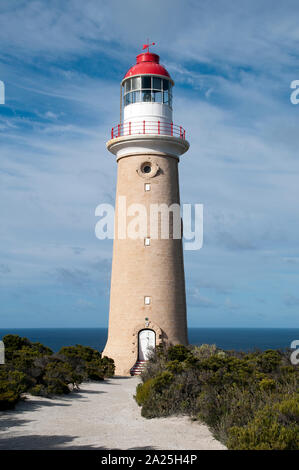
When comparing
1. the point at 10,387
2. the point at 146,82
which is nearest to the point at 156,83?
the point at 146,82

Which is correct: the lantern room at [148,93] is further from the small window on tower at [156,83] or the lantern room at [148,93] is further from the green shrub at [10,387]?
the green shrub at [10,387]

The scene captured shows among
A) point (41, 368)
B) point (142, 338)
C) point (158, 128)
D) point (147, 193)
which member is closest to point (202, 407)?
point (41, 368)

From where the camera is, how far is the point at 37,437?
11.1 meters

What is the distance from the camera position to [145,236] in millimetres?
24875

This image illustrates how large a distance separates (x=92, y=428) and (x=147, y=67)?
61.3 feet

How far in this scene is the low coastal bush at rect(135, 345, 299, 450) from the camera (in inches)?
368

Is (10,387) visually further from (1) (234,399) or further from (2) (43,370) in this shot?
(1) (234,399)

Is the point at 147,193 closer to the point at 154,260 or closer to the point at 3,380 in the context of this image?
the point at 154,260

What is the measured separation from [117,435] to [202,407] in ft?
7.85

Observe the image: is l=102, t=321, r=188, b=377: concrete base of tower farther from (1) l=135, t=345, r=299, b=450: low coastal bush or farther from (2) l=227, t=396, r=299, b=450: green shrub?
(2) l=227, t=396, r=299, b=450: green shrub

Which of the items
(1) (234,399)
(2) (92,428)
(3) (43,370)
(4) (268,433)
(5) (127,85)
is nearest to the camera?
(4) (268,433)

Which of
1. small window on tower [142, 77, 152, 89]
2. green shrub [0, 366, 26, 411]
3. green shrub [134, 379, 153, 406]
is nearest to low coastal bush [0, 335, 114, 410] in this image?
green shrub [0, 366, 26, 411]

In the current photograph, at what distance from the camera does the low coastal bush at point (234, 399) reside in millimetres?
9359

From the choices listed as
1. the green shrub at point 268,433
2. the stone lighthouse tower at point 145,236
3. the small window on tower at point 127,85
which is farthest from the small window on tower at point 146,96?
the green shrub at point 268,433
